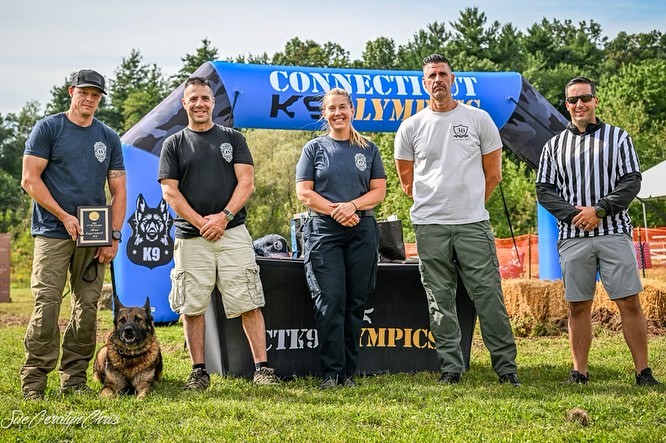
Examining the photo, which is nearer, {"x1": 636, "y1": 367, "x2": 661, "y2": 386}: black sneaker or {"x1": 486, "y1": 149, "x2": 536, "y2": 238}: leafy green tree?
{"x1": 636, "y1": 367, "x2": 661, "y2": 386}: black sneaker

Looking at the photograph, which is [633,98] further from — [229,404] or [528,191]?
[229,404]

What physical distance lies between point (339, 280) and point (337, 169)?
2.48 feet

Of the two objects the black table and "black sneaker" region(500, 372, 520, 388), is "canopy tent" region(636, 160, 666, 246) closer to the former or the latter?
the black table

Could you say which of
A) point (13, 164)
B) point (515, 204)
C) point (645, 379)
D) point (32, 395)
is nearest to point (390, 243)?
point (645, 379)

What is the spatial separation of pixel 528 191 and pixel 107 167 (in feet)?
93.0

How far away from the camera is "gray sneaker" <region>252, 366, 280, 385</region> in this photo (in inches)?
209

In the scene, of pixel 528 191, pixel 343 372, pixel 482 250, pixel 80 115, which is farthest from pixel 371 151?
pixel 528 191

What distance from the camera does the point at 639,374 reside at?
526 centimetres

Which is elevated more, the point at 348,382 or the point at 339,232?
the point at 339,232

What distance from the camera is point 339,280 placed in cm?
529

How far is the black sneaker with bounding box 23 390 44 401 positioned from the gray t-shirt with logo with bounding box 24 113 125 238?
38.9 inches

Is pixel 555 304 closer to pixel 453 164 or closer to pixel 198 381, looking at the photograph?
pixel 453 164

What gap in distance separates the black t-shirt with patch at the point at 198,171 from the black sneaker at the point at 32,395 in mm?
1328

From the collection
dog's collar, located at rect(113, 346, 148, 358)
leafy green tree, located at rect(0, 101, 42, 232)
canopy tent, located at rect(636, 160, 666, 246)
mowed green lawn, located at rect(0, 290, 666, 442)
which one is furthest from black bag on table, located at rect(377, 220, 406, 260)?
leafy green tree, located at rect(0, 101, 42, 232)
